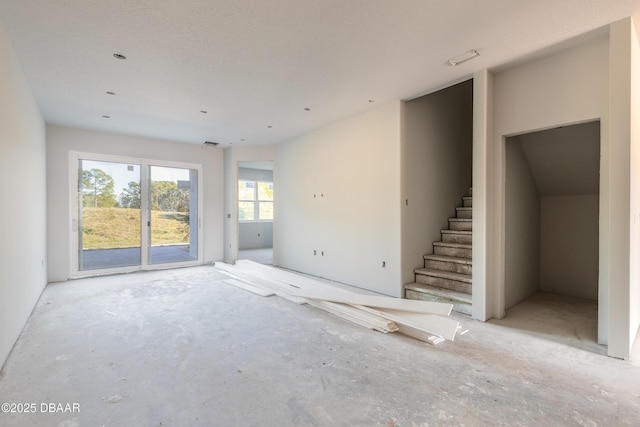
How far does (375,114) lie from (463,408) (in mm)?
3882

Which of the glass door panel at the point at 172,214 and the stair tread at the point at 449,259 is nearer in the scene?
the stair tread at the point at 449,259

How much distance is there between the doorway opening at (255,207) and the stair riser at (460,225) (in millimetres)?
6084

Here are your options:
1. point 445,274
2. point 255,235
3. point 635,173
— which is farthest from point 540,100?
point 255,235

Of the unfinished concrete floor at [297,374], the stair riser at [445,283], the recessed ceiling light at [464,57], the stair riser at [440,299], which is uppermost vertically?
the recessed ceiling light at [464,57]

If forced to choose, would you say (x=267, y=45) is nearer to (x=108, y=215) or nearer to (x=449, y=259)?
(x=449, y=259)

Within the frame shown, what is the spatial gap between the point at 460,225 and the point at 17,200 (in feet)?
18.5

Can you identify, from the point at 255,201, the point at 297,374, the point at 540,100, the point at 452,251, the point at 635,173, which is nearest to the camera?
the point at 297,374

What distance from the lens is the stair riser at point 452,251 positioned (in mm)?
4258

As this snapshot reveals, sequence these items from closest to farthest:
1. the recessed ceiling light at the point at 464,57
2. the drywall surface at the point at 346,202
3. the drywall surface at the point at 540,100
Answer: the drywall surface at the point at 540,100 → the recessed ceiling light at the point at 464,57 → the drywall surface at the point at 346,202

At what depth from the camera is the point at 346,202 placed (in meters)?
5.11

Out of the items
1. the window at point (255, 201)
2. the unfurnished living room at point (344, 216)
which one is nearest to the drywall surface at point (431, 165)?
the unfurnished living room at point (344, 216)

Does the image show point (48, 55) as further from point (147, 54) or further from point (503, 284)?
point (503, 284)

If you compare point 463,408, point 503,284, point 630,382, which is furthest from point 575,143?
point 463,408

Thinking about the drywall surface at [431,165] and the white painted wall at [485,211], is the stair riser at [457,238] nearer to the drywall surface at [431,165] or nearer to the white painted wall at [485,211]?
the drywall surface at [431,165]
